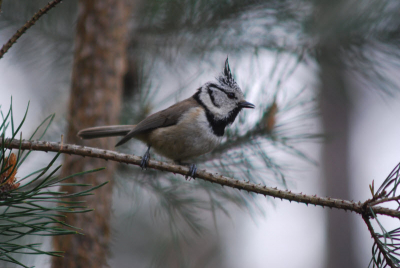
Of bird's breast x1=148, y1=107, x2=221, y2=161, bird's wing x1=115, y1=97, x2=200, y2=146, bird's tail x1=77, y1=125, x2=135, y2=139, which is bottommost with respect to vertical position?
bird's breast x1=148, y1=107, x2=221, y2=161

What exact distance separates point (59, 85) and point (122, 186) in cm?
166

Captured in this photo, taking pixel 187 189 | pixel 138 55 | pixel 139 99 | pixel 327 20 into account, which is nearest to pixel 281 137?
pixel 187 189

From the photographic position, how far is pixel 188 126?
2562 millimetres

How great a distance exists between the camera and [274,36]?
9.61ft

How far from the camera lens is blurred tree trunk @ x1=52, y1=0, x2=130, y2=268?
7.80ft

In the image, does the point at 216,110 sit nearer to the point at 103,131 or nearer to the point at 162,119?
the point at 162,119

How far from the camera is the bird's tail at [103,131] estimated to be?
2414mm

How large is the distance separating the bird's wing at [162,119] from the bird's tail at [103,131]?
0.31ft

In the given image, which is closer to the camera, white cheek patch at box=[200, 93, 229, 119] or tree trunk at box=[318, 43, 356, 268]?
white cheek patch at box=[200, 93, 229, 119]

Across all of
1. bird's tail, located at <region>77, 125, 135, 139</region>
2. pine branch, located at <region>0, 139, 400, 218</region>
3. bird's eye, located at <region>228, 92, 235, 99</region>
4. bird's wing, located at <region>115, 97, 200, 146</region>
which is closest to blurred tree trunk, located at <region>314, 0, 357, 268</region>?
bird's eye, located at <region>228, 92, 235, 99</region>

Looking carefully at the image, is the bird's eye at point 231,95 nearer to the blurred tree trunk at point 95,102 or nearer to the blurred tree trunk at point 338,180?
the blurred tree trunk at point 95,102

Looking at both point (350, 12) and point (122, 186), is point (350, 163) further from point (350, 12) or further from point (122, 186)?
point (122, 186)

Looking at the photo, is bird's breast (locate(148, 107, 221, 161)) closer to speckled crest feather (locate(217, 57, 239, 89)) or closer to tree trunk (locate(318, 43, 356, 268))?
speckled crest feather (locate(217, 57, 239, 89))

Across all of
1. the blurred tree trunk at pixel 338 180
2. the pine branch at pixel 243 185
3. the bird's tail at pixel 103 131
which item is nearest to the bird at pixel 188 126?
the bird's tail at pixel 103 131
